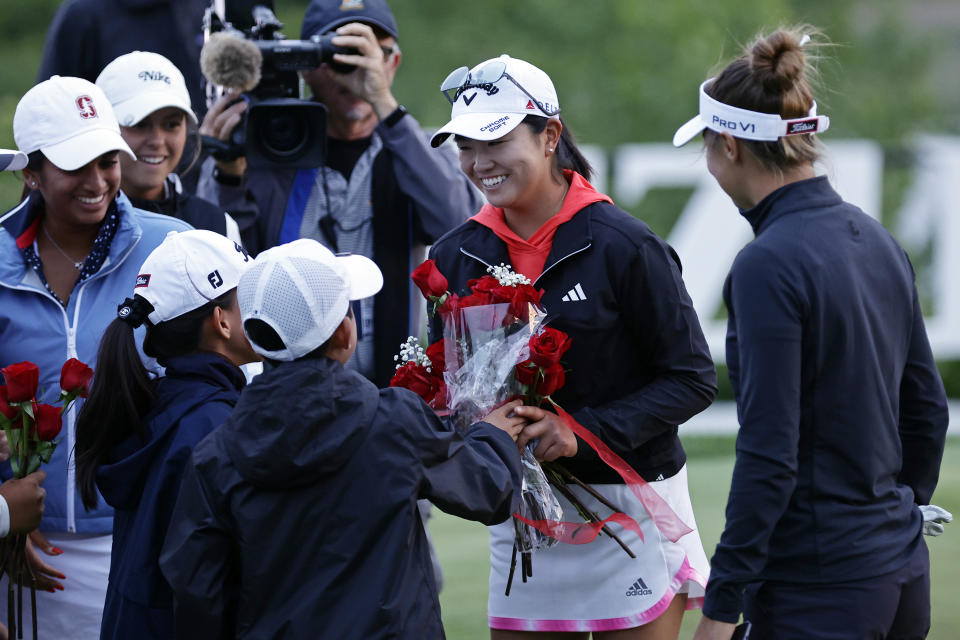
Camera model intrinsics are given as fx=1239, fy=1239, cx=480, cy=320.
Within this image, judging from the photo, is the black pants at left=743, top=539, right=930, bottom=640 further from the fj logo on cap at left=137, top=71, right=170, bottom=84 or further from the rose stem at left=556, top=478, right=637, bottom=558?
the fj logo on cap at left=137, top=71, right=170, bottom=84

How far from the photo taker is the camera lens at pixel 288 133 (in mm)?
4582

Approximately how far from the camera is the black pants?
9.13 ft

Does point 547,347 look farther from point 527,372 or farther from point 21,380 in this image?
point 21,380

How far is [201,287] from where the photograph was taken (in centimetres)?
310

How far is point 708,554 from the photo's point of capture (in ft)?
23.1

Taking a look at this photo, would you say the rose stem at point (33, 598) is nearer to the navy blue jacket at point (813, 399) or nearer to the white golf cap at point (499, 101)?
the white golf cap at point (499, 101)

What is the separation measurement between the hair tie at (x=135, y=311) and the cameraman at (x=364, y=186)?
1.57 metres

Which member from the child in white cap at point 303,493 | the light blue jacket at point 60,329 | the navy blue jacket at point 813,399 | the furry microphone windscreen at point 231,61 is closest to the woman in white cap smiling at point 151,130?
the furry microphone windscreen at point 231,61

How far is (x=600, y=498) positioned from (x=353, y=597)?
915mm

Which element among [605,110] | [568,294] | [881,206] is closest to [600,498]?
[568,294]

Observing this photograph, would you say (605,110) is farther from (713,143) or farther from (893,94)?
(713,143)

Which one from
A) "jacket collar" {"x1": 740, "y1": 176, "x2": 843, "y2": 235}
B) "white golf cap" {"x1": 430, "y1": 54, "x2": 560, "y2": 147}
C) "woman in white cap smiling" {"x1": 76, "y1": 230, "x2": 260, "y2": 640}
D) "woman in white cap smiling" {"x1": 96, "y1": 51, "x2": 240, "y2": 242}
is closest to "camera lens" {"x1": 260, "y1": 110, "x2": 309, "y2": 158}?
"woman in white cap smiling" {"x1": 96, "y1": 51, "x2": 240, "y2": 242}

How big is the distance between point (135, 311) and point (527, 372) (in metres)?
0.99

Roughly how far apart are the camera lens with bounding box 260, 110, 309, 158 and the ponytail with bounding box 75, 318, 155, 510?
1619 millimetres
